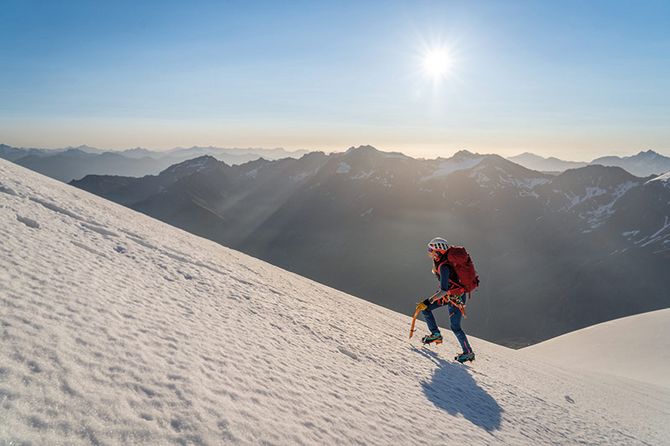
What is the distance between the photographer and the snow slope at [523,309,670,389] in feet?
49.0

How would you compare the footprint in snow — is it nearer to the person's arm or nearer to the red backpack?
the person's arm

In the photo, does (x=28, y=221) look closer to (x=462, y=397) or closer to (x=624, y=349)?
(x=462, y=397)

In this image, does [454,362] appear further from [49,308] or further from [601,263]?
[601,263]

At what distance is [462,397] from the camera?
23.4ft

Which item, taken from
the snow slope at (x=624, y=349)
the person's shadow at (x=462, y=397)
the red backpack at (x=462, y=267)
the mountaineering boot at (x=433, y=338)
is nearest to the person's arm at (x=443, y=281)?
the red backpack at (x=462, y=267)

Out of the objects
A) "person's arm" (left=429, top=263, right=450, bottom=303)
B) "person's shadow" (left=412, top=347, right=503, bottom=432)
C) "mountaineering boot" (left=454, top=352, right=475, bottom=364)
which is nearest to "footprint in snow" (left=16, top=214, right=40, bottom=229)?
"person's shadow" (left=412, top=347, right=503, bottom=432)

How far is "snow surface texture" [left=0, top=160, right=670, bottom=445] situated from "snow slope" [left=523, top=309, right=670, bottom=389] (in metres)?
4.97

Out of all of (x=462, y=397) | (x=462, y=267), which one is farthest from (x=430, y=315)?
(x=462, y=397)

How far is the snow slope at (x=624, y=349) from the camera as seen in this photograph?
49.0ft

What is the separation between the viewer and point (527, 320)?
158125mm

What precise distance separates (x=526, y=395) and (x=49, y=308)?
30.1 feet

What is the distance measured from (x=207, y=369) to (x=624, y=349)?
20.2 metres

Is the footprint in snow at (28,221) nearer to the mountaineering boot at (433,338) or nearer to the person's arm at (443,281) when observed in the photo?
the person's arm at (443,281)

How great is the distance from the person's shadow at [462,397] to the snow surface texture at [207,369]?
0.12ft
